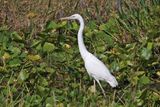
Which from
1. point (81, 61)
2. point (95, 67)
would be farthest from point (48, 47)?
point (95, 67)

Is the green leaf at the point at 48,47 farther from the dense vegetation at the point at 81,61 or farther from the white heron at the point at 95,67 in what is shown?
the white heron at the point at 95,67

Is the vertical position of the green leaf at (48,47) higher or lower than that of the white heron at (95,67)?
higher

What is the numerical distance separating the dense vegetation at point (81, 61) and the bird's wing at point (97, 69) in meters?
0.10

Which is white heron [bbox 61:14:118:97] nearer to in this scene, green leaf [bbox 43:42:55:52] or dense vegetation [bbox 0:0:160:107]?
dense vegetation [bbox 0:0:160:107]

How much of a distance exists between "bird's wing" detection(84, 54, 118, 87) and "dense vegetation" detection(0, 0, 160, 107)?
0.10m

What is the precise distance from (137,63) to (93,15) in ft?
5.22

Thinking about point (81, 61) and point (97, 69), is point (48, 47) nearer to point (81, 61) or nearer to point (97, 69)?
point (81, 61)

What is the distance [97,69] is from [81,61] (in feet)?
1.91

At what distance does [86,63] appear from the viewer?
6.00m

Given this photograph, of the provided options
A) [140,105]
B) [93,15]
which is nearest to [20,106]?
[140,105]

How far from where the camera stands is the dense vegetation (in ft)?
16.9

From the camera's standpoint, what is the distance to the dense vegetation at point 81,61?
5156 mm

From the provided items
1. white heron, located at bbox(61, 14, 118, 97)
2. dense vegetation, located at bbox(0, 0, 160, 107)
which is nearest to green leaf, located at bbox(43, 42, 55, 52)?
dense vegetation, located at bbox(0, 0, 160, 107)

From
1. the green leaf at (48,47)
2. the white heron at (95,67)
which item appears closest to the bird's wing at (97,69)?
the white heron at (95,67)
